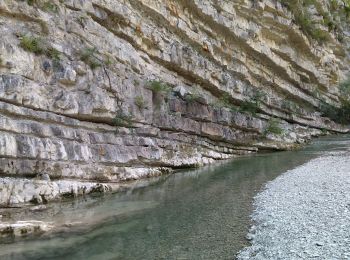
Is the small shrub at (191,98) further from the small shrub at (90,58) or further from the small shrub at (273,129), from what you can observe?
the small shrub at (273,129)

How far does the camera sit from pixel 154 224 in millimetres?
10180

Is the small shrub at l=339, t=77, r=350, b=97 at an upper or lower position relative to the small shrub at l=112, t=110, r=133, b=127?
upper

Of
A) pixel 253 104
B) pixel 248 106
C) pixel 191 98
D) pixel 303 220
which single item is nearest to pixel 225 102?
pixel 248 106

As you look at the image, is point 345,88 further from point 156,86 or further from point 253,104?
point 156,86

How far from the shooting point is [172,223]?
10.2m

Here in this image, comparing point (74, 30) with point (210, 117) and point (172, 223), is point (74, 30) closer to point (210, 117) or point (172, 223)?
point (210, 117)

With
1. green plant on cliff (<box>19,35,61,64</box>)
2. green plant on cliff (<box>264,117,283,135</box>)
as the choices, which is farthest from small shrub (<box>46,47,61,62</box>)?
green plant on cliff (<box>264,117,283,135</box>)

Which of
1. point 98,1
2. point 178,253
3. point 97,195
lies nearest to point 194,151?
point 97,195

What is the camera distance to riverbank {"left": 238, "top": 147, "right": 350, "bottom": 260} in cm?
710

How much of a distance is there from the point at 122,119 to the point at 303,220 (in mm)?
12671

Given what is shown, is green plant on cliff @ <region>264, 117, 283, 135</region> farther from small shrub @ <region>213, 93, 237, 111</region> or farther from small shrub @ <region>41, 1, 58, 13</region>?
small shrub @ <region>41, 1, 58, 13</region>

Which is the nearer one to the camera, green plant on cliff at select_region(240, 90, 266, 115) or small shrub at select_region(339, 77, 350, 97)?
green plant on cliff at select_region(240, 90, 266, 115)

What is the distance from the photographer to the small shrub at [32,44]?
16141mm

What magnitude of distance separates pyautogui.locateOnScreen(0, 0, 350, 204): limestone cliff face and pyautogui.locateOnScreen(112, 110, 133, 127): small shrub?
0.06 metres
